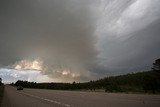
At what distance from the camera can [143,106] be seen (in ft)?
43.5

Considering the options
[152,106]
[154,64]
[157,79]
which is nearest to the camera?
[152,106]

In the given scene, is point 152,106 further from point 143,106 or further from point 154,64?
point 154,64

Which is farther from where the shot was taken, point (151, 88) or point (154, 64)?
→ point (154, 64)

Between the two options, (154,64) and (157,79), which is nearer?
(157,79)

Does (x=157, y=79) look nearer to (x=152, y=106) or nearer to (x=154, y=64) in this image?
(x=154, y=64)

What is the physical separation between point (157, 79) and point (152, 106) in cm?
3697

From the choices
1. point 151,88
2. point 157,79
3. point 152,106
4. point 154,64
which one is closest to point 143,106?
point 152,106

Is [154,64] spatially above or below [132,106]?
above

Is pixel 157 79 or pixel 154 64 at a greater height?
pixel 154 64

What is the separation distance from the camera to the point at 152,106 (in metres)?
13.2

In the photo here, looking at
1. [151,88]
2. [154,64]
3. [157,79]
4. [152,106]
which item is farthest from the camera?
[154,64]

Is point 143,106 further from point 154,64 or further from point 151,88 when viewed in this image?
point 154,64

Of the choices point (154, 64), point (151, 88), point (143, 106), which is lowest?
point (143, 106)

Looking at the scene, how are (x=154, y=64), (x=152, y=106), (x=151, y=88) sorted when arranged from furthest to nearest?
(x=154, y=64)
(x=151, y=88)
(x=152, y=106)
